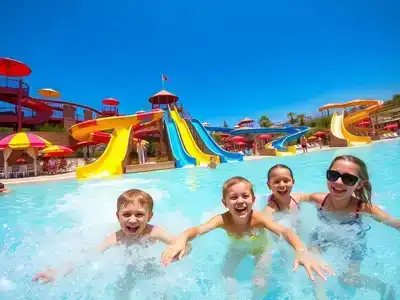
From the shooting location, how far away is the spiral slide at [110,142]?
12.5 m

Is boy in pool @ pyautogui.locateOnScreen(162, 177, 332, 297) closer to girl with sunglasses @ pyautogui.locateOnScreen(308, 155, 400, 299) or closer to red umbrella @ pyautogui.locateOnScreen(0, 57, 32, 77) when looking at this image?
girl with sunglasses @ pyautogui.locateOnScreen(308, 155, 400, 299)

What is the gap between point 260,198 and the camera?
17.4 feet

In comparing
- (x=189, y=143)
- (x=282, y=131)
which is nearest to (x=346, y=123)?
(x=282, y=131)

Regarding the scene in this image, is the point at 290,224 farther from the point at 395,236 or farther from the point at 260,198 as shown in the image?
the point at 260,198

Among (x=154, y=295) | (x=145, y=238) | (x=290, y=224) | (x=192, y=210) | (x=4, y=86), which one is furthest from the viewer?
(x=4, y=86)

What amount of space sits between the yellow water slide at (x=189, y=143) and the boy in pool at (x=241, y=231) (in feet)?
40.8

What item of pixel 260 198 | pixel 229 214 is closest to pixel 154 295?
pixel 229 214

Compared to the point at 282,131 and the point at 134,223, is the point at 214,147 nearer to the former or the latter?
the point at 282,131

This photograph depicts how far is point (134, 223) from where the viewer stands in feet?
7.52

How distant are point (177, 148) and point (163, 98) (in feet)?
26.5

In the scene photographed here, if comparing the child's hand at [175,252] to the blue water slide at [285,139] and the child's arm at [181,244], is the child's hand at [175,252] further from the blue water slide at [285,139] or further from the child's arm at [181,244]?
the blue water slide at [285,139]

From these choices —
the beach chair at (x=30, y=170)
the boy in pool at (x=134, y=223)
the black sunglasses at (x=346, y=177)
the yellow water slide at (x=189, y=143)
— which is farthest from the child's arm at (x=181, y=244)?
the beach chair at (x=30, y=170)

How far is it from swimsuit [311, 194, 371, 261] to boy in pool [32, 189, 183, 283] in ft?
4.35

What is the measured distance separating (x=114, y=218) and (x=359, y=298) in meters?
3.77
